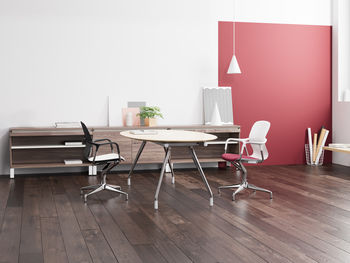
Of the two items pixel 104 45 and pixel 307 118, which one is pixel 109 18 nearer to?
pixel 104 45

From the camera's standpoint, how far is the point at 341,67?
8.44 m

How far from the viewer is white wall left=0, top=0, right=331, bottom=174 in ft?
23.5

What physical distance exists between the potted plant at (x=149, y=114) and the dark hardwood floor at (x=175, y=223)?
48.0 inches

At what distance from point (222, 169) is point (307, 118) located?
2.03 metres

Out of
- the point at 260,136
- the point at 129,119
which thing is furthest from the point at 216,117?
the point at 260,136

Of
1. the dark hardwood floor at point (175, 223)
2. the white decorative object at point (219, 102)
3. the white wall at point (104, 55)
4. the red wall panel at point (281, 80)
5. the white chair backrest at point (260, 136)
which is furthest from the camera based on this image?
the red wall panel at point (281, 80)

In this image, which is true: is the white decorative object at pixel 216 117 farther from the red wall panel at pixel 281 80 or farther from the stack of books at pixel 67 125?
the stack of books at pixel 67 125

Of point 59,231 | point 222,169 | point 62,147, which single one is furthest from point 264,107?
point 59,231

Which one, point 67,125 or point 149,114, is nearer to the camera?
point 67,125

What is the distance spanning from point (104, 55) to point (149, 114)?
1239mm

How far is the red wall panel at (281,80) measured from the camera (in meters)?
8.15

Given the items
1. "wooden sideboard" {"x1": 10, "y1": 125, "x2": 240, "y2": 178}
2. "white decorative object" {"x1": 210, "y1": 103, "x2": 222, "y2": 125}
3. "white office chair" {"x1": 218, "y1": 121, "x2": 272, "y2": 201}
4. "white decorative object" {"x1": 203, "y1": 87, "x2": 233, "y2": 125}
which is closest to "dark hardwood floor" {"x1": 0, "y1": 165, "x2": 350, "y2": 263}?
"white office chair" {"x1": 218, "y1": 121, "x2": 272, "y2": 201}

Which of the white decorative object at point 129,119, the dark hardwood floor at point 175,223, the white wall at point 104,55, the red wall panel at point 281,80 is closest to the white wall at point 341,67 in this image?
the red wall panel at point 281,80

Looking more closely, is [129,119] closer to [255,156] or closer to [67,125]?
[67,125]
